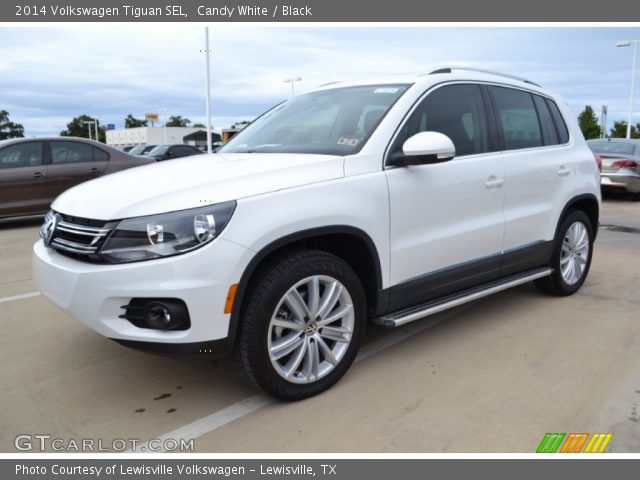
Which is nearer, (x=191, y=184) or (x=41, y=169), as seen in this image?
(x=191, y=184)

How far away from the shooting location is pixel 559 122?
4.85 m

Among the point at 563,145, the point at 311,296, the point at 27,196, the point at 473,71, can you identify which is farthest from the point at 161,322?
the point at 27,196

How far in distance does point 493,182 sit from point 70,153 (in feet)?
26.6

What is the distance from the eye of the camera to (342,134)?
138 inches

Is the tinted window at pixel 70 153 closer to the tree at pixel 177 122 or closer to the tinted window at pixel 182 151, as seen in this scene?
the tinted window at pixel 182 151

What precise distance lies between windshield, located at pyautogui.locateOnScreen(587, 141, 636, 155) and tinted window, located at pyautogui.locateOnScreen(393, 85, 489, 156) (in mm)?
10255

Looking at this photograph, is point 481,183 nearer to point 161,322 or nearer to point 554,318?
point 554,318

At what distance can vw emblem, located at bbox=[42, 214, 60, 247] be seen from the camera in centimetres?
306

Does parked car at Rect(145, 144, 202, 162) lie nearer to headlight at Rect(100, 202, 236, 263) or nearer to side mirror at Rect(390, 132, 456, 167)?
side mirror at Rect(390, 132, 456, 167)

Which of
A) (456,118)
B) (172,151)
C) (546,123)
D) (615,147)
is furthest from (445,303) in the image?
(172,151)

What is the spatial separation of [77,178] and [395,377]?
8.04 meters

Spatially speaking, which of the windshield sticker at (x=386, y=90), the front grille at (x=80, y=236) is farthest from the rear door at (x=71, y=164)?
the windshield sticker at (x=386, y=90)

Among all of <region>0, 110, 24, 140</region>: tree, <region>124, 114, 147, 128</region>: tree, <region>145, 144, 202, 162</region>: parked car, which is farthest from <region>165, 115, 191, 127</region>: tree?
<region>145, 144, 202, 162</region>: parked car

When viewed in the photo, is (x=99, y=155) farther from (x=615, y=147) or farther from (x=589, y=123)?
(x=589, y=123)
